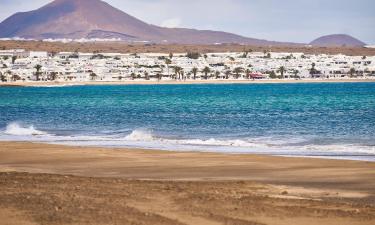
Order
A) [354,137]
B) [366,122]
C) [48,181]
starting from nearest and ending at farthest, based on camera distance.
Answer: [48,181] < [354,137] < [366,122]

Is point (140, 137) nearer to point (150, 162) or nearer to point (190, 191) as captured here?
point (150, 162)

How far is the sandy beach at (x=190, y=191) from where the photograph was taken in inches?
458

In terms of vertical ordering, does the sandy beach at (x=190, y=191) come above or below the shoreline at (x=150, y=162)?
above

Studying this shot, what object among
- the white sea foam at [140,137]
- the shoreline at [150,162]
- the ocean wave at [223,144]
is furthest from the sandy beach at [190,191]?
the white sea foam at [140,137]

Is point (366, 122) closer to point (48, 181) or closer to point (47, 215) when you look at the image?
point (48, 181)

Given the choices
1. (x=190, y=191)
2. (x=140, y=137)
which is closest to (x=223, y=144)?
(x=140, y=137)

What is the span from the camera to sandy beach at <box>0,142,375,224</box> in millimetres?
Result: 11625

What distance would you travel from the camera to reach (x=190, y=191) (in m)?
14.2

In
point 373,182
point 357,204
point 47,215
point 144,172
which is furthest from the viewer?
point 144,172

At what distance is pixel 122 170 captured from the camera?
19.8 m

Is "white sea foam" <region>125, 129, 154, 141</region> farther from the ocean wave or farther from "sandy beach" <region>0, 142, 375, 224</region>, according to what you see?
"sandy beach" <region>0, 142, 375, 224</region>

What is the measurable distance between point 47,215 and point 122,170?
27.5 ft

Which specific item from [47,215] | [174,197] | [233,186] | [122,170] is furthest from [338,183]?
[47,215]

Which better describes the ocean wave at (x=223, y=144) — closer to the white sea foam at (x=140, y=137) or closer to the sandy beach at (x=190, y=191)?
the white sea foam at (x=140, y=137)
